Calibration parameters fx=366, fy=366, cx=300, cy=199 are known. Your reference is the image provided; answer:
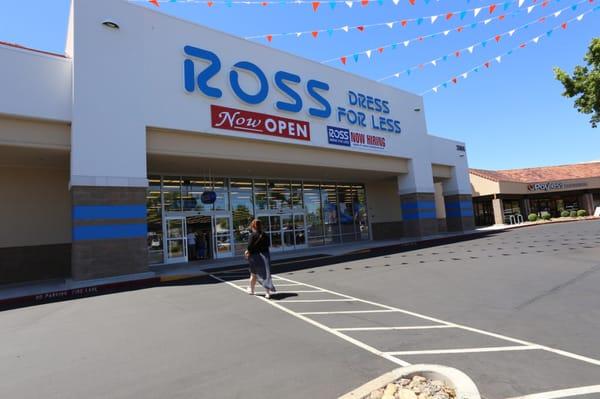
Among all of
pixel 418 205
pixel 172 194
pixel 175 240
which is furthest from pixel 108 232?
pixel 418 205

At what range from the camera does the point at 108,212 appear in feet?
39.7

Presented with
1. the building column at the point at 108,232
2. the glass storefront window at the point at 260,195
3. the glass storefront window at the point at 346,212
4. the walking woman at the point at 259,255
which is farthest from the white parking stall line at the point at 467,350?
the glass storefront window at the point at 346,212

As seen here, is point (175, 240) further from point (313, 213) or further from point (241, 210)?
point (313, 213)

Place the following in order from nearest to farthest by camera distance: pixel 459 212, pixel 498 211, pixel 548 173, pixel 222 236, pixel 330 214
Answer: pixel 222 236 → pixel 330 214 → pixel 459 212 → pixel 498 211 → pixel 548 173

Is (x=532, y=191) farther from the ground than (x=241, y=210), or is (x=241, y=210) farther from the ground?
(x=532, y=191)

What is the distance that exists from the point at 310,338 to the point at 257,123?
1223 cm

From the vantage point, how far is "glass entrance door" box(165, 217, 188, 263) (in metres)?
16.9

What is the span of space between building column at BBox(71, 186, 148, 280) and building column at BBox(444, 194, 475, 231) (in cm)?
2351

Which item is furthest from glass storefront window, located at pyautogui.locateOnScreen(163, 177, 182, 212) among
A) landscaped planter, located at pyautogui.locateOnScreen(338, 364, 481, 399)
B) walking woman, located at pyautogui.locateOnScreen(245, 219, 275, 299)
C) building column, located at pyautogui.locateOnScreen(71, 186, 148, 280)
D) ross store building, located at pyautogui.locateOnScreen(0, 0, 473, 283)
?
landscaped planter, located at pyautogui.locateOnScreen(338, 364, 481, 399)

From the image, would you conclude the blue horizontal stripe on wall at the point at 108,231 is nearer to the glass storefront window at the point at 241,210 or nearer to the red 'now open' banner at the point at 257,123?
the red 'now open' banner at the point at 257,123

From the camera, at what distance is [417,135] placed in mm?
24203

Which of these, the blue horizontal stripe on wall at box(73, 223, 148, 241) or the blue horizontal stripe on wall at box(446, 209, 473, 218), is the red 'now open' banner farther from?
the blue horizontal stripe on wall at box(446, 209, 473, 218)

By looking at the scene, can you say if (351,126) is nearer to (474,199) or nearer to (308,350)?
(308,350)

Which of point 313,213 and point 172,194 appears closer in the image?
point 172,194
